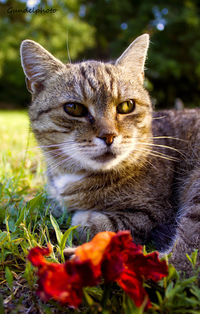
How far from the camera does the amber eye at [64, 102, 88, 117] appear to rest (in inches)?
80.7

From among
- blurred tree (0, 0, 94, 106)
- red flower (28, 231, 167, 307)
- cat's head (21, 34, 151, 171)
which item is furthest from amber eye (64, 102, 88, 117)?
blurred tree (0, 0, 94, 106)

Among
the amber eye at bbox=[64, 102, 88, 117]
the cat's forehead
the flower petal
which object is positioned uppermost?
the cat's forehead

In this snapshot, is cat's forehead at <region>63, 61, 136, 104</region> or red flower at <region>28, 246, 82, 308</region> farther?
cat's forehead at <region>63, 61, 136, 104</region>

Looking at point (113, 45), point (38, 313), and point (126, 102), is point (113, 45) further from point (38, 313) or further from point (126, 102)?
point (38, 313)

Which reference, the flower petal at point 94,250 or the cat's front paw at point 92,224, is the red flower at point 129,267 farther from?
the cat's front paw at point 92,224

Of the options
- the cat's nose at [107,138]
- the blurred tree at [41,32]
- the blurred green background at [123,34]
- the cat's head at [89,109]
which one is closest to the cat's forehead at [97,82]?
the cat's head at [89,109]

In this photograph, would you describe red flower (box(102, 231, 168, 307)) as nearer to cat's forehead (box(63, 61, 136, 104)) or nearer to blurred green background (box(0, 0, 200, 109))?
cat's forehead (box(63, 61, 136, 104))

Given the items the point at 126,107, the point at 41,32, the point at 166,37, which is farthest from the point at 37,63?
the point at 41,32

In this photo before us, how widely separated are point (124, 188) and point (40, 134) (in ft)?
2.65

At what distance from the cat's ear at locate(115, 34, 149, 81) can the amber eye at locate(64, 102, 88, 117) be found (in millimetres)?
631

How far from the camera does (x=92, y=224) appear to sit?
184 centimetres

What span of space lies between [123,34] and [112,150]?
54.0 feet

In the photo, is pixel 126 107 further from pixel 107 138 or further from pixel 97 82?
pixel 107 138

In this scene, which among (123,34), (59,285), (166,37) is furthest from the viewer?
(123,34)
